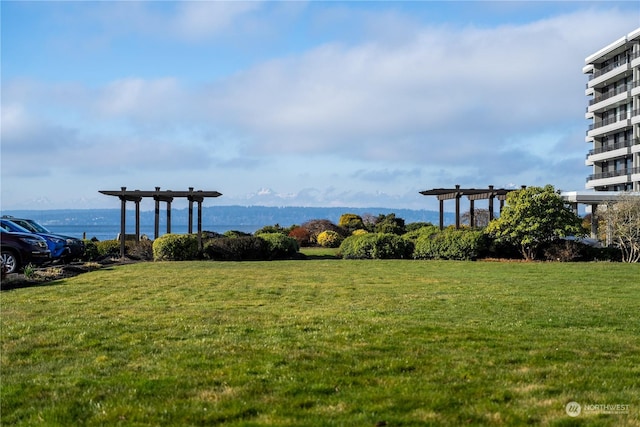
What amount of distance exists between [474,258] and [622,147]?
45.6 m

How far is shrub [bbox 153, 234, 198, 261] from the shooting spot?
27.6 m

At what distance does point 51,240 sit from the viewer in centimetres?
2297

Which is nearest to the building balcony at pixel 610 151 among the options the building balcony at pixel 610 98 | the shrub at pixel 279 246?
the building balcony at pixel 610 98

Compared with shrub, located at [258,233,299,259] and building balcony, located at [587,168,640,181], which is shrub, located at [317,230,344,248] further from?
building balcony, located at [587,168,640,181]

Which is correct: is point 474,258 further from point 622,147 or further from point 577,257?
point 622,147

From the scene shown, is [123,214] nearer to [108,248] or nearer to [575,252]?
[108,248]

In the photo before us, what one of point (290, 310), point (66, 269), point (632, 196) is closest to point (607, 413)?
point (290, 310)

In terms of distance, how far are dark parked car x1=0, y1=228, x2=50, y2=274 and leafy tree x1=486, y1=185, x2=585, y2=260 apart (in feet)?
62.2

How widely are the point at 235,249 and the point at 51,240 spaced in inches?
328

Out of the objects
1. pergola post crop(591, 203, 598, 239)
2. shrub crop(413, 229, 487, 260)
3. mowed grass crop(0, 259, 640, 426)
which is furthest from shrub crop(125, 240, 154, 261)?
pergola post crop(591, 203, 598, 239)

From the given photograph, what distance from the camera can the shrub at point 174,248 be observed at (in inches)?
1085

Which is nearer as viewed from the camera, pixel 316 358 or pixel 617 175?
pixel 316 358

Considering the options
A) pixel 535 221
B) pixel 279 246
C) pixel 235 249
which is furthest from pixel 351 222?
pixel 535 221

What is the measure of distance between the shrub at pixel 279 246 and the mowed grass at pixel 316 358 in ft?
50.1
